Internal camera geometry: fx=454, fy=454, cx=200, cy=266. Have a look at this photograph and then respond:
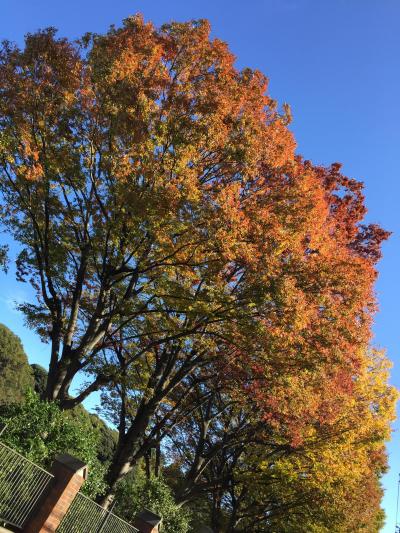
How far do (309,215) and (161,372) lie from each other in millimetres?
7191

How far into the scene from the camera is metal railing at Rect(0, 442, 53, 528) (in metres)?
8.01

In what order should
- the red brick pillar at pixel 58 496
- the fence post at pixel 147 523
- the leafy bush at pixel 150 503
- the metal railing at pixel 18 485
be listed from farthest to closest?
the leafy bush at pixel 150 503, the fence post at pixel 147 523, the red brick pillar at pixel 58 496, the metal railing at pixel 18 485

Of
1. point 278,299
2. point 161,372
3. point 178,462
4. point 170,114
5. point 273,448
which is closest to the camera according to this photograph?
point 278,299

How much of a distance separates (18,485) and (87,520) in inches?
90.9

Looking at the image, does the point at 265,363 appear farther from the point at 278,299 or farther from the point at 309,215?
the point at 309,215

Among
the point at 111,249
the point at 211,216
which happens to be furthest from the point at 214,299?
the point at 111,249

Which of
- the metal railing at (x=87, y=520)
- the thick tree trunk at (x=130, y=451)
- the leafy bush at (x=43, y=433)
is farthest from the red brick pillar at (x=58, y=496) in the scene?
the thick tree trunk at (x=130, y=451)

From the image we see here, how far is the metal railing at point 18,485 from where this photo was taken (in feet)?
26.3

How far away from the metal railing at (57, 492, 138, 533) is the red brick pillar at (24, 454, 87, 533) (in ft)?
1.53

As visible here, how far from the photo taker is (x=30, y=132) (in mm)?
10266

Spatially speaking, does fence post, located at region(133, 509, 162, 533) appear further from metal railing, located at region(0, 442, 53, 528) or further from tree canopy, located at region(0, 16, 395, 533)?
metal railing, located at region(0, 442, 53, 528)

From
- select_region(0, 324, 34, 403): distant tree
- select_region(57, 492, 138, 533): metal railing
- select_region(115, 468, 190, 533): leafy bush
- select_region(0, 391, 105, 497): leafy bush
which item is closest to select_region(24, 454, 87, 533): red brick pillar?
select_region(57, 492, 138, 533): metal railing

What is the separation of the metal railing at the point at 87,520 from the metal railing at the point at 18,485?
0.88 metres

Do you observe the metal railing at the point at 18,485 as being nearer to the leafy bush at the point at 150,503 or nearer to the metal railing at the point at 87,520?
the metal railing at the point at 87,520
